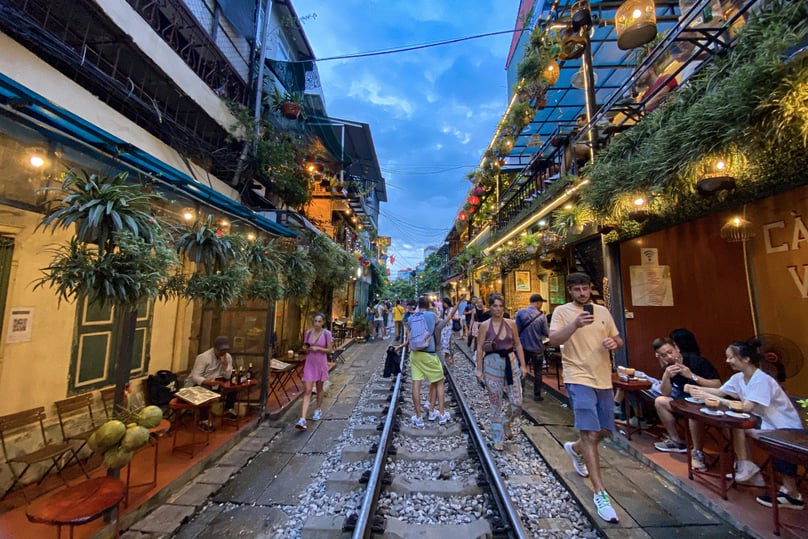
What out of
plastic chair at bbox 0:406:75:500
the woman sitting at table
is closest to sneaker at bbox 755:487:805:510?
the woman sitting at table

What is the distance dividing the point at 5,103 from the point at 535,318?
755 centimetres

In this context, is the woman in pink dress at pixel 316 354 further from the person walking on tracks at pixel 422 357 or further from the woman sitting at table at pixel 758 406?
the woman sitting at table at pixel 758 406

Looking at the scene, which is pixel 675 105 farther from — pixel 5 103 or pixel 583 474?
pixel 5 103

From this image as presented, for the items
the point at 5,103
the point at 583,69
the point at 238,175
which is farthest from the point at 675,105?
the point at 238,175

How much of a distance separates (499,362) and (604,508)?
186cm

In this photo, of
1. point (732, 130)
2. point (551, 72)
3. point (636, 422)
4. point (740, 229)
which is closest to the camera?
point (732, 130)

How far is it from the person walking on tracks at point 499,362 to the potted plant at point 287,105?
7938 mm

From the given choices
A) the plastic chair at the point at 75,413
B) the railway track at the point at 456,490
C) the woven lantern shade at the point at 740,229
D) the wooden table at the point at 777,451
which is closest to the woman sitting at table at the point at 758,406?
the wooden table at the point at 777,451

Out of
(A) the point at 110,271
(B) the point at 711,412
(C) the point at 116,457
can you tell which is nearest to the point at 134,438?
(C) the point at 116,457

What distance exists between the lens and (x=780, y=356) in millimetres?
3760

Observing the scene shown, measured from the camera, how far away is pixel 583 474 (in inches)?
148

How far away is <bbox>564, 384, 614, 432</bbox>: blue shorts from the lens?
3242 millimetres

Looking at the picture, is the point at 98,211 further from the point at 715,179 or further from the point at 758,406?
the point at 758,406

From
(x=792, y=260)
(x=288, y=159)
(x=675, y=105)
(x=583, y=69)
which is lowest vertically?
(x=792, y=260)
